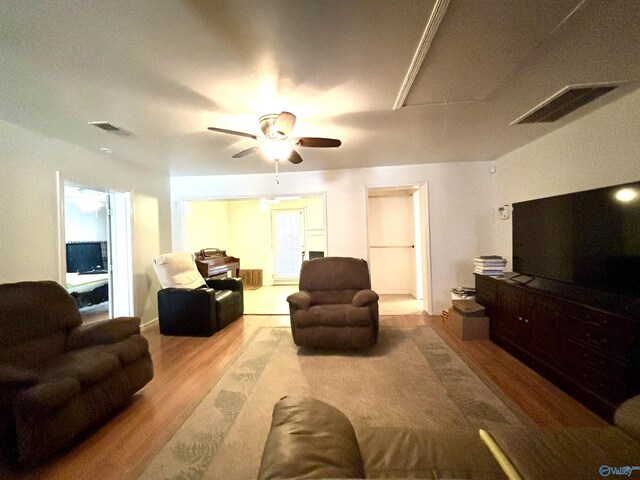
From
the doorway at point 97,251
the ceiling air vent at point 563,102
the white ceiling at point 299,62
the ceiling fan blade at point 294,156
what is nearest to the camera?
the white ceiling at point 299,62

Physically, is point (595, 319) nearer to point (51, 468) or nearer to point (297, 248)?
point (51, 468)

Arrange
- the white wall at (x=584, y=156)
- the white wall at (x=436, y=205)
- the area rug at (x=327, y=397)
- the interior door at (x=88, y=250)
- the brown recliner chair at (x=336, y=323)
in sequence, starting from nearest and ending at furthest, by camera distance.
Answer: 1. the area rug at (x=327, y=397)
2. the white wall at (x=584, y=156)
3. the brown recliner chair at (x=336, y=323)
4. the white wall at (x=436, y=205)
5. the interior door at (x=88, y=250)

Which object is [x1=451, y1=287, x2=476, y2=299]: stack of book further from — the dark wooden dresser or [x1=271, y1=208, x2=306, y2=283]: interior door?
[x1=271, y1=208, x2=306, y2=283]: interior door

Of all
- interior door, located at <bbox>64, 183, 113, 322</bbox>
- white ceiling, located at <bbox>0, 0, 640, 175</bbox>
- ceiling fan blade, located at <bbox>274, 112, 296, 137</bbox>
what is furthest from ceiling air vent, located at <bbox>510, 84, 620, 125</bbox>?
interior door, located at <bbox>64, 183, 113, 322</bbox>

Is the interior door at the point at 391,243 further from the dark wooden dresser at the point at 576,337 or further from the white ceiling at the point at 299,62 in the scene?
the white ceiling at the point at 299,62

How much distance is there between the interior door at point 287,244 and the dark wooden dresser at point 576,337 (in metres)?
5.05

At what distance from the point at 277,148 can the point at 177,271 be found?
2.51 metres

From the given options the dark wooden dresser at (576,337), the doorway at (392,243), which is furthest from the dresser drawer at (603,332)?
the doorway at (392,243)

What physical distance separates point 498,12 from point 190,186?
15.0ft

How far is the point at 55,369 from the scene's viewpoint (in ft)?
5.63

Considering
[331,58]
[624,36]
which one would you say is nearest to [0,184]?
[331,58]

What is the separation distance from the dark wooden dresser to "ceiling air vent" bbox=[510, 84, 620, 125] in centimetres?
153

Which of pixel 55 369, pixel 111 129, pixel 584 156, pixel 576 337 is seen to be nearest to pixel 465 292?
pixel 576 337

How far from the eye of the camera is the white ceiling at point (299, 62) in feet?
4.06
